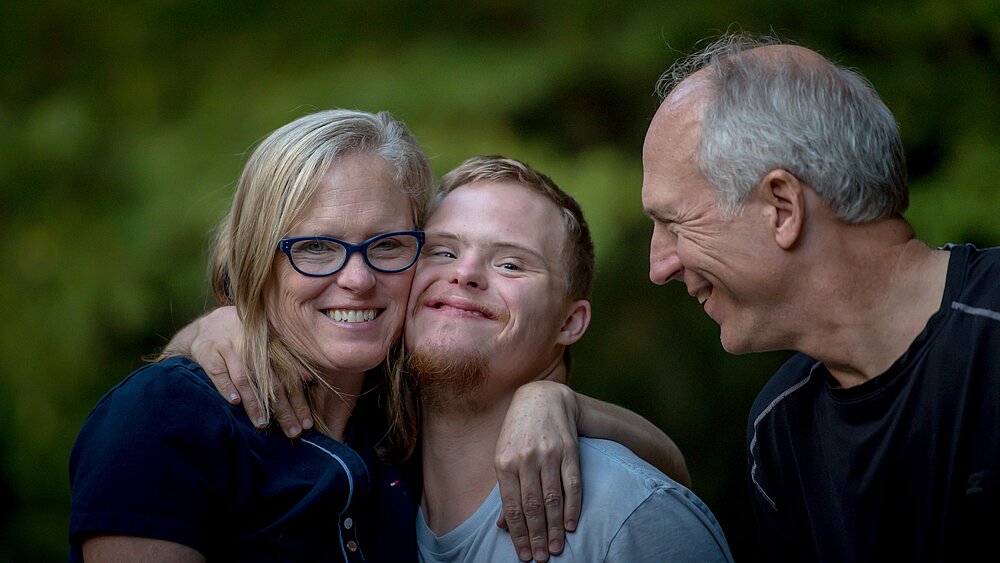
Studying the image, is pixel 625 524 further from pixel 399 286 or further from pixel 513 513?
pixel 399 286

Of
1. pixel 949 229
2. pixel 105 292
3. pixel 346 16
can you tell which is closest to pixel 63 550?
pixel 105 292

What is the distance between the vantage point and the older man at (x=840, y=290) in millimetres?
1607

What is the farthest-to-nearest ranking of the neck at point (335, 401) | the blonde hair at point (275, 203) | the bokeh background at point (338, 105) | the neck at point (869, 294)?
the bokeh background at point (338, 105)
the neck at point (335, 401)
the blonde hair at point (275, 203)
the neck at point (869, 294)

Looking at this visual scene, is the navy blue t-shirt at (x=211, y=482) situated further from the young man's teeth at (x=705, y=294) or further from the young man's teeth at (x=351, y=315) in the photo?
the young man's teeth at (x=705, y=294)

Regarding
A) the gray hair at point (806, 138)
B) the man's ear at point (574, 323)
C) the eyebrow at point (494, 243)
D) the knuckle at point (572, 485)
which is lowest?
the knuckle at point (572, 485)

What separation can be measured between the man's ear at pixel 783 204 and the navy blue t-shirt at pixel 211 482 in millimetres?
952

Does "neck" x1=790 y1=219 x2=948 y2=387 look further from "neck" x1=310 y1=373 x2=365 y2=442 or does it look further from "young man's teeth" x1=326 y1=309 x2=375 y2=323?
Result: "neck" x1=310 y1=373 x2=365 y2=442

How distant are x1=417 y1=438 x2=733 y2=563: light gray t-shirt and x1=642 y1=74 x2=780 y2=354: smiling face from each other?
32 cm

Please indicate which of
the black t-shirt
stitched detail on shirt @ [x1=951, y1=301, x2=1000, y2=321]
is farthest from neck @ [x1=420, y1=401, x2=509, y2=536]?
stitched detail on shirt @ [x1=951, y1=301, x2=1000, y2=321]

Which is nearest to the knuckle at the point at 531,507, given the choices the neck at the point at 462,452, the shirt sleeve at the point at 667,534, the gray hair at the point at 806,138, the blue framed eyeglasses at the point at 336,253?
the shirt sleeve at the point at 667,534

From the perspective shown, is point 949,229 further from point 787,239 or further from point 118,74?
point 118,74

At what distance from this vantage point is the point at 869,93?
5.91ft

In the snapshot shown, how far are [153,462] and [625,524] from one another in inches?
34.6

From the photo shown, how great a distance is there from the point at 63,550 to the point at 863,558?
3.03m
